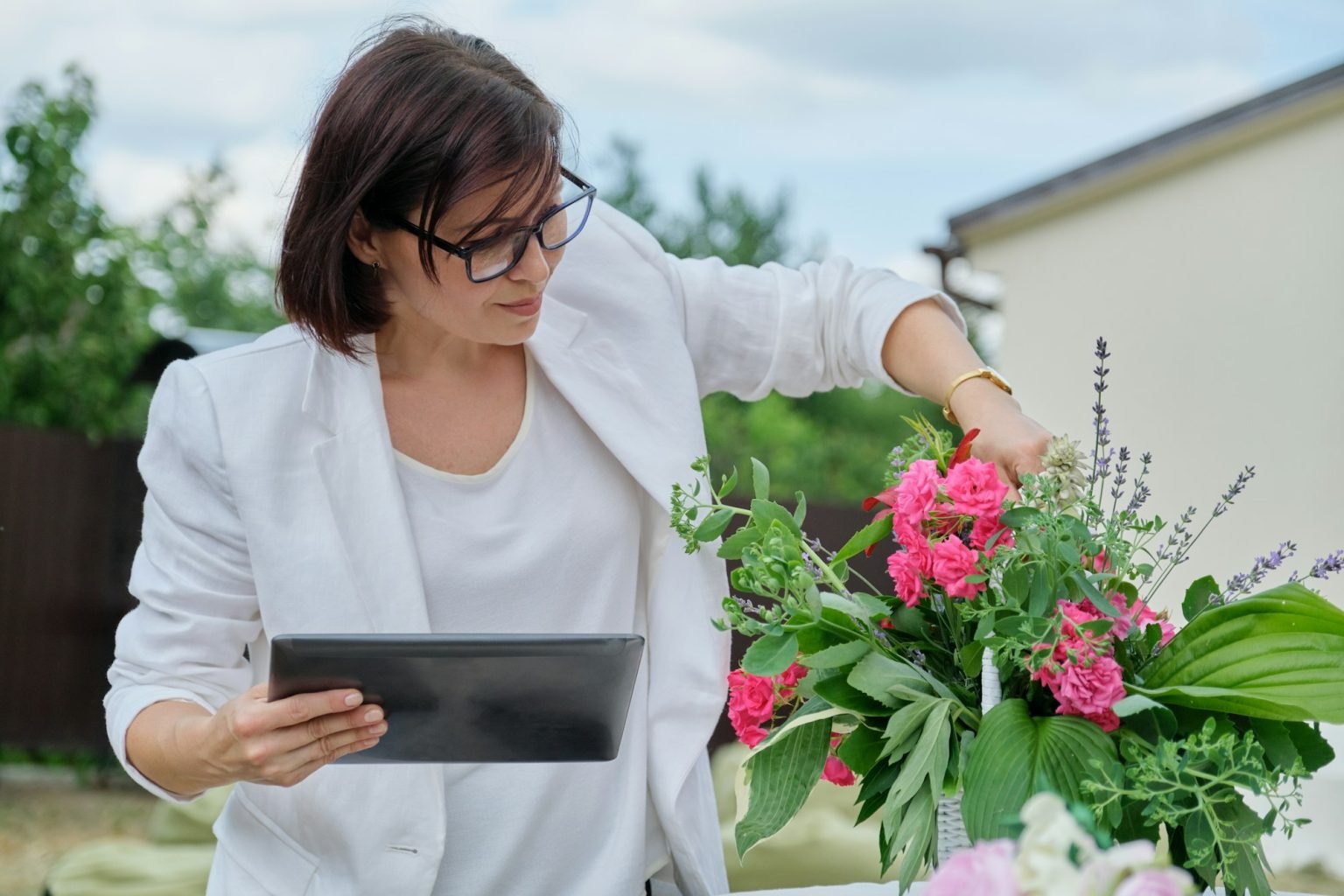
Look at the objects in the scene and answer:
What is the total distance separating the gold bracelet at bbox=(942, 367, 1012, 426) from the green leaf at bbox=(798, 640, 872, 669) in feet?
1.43

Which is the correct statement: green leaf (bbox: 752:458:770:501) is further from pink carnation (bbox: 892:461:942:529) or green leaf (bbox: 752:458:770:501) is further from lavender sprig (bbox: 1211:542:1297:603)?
lavender sprig (bbox: 1211:542:1297:603)

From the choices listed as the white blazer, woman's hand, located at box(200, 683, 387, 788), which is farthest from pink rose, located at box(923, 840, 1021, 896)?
the white blazer

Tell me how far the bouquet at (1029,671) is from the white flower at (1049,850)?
13.5 inches

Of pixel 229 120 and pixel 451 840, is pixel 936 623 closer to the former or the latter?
pixel 451 840

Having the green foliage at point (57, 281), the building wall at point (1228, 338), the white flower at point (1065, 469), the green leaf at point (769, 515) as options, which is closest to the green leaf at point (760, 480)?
the green leaf at point (769, 515)

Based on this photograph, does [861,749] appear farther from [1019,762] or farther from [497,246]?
[497,246]

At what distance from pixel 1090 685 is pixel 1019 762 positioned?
0.26 ft

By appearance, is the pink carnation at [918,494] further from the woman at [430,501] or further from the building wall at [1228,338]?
the building wall at [1228,338]

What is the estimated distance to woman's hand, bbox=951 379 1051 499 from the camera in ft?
4.10

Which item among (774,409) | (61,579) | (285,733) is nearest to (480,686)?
(285,733)

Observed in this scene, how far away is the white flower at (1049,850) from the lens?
579 millimetres

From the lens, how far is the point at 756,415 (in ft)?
65.8

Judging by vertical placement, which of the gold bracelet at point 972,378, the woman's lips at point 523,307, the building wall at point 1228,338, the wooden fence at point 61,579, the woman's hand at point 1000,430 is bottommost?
the wooden fence at point 61,579

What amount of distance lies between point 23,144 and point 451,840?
8.45 metres
